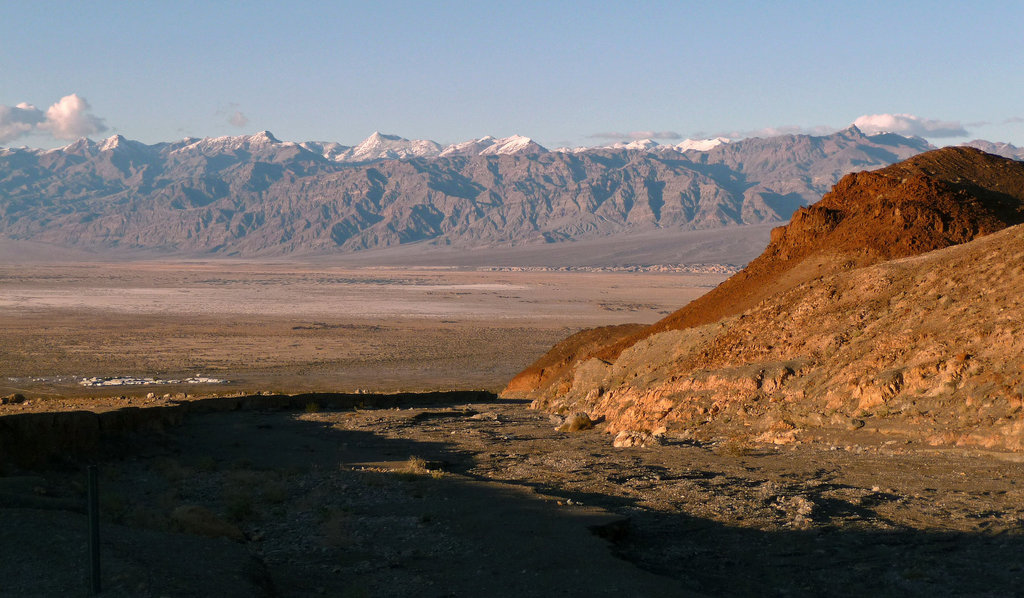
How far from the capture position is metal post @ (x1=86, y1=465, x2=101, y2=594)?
25.1ft

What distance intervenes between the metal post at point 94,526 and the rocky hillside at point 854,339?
13119 millimetres

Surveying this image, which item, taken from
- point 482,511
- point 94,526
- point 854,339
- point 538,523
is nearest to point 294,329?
point 854,339

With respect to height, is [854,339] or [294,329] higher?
[854,339]

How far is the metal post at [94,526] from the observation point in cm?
766

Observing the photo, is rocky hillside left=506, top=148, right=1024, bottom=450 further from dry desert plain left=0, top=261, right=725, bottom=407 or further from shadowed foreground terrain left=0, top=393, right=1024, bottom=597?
dry desert plain left=0, top=261, right=725, bottom=407

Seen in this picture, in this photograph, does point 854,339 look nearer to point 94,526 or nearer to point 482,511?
point 482,511

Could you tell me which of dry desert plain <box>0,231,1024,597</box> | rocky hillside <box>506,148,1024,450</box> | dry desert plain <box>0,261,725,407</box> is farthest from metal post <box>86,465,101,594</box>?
dry desert plain <box>0,261,725,407</box>

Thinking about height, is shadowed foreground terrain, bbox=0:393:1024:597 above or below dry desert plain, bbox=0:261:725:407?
above

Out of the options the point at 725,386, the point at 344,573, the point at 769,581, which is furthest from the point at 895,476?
the point at 344,573

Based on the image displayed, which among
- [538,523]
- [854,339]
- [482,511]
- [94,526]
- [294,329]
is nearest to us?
[94,526]

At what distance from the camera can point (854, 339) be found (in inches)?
797

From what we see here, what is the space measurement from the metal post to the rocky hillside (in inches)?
516

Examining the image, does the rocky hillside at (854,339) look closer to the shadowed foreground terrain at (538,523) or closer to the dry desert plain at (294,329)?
the shadowed foreground terrain at (538,523)

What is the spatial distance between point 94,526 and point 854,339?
1676 centimetres
